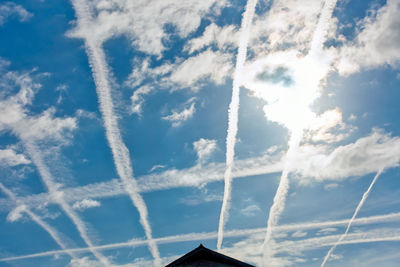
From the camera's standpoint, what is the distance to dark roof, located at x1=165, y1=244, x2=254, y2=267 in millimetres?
15008

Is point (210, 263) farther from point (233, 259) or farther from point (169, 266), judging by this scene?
point (169, 266)

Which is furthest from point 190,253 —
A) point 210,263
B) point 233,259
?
point 233,259

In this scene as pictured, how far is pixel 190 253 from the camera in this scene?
591 inches

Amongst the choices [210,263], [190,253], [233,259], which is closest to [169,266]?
[190,253]

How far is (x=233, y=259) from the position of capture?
592 inches

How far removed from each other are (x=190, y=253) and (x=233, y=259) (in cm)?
325

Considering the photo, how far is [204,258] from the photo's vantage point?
50.6 feet

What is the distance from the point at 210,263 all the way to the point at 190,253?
1.74 metres

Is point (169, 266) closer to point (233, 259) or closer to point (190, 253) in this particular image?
point (190, 253)

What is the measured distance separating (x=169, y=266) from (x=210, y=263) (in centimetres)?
308

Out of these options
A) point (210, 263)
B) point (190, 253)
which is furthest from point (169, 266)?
point (210, 263)

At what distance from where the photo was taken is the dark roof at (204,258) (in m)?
15.0
